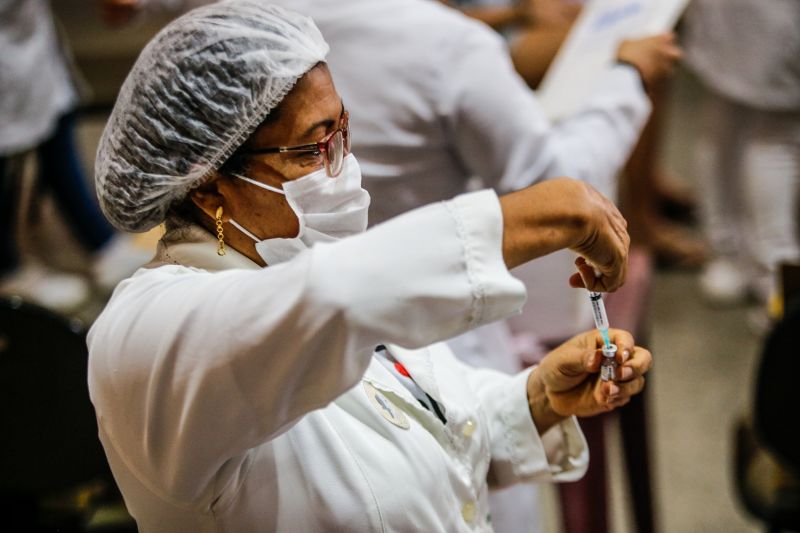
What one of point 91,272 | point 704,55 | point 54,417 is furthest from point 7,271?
point 704,55

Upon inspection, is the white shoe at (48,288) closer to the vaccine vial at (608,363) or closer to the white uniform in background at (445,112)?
the white uniform in background at (445,112)

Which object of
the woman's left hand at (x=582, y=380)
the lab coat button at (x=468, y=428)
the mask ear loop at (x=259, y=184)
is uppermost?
the mask ear loop at (x=259, y=184)

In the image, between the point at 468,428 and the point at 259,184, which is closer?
the point at 259,184

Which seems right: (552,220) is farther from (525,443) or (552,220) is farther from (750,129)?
(750,129)

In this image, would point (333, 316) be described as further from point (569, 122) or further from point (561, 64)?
point (561, 64)

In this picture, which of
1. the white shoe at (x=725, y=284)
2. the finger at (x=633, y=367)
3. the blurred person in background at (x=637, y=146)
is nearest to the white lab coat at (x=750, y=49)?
the blurred person in background at (x=637, y=146)

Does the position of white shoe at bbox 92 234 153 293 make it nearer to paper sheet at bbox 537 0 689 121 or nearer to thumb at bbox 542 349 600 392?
paper sheet at bbox 537 0 689 121

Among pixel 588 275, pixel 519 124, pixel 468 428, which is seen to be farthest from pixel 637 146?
pixel 588 275

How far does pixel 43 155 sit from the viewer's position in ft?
10.3

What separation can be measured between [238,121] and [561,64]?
1.09 m

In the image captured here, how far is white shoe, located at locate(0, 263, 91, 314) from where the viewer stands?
3.26m

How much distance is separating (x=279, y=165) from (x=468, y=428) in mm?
416

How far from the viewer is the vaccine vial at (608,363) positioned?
1.00 meters

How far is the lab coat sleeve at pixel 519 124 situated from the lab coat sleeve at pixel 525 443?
0.41 m
